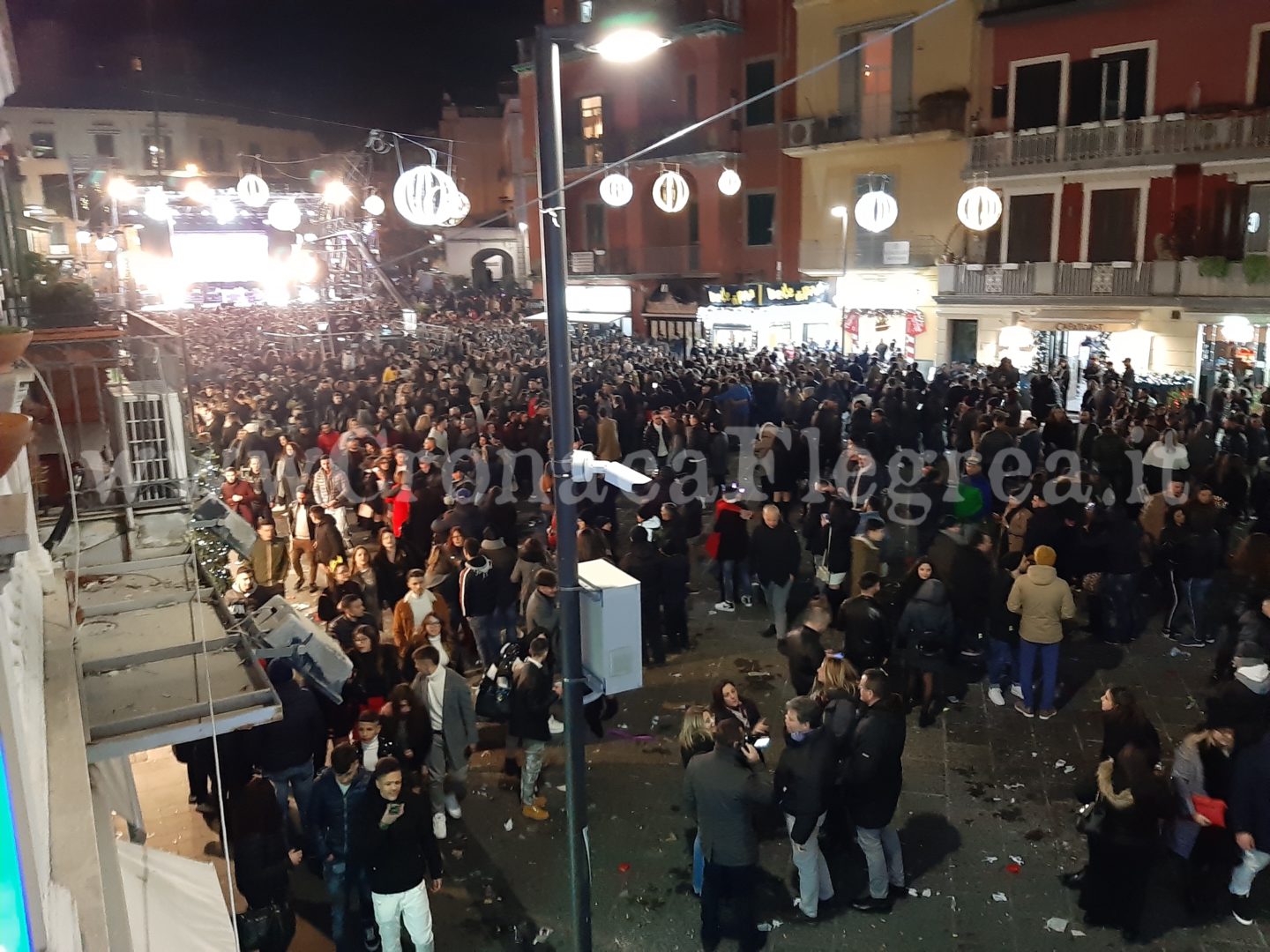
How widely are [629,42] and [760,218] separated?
82.8 feet

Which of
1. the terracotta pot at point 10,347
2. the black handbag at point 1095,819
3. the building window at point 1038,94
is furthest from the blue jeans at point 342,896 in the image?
the building window at point 1038,94

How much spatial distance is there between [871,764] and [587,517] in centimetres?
612

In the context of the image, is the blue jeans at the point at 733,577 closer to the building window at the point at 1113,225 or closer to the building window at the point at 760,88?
the building window at the point at 1113,225

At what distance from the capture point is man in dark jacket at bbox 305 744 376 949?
5180mm

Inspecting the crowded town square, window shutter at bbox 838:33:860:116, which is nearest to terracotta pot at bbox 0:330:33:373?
the crowded town square

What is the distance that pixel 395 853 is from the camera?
5.06 meters

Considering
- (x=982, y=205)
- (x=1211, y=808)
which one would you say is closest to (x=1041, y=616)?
(x=1211, y=808)

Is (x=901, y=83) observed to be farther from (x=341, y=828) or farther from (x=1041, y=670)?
(x=341, y=828)

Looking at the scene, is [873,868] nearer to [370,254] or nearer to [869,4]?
[869,4]

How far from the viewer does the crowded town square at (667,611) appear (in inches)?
181

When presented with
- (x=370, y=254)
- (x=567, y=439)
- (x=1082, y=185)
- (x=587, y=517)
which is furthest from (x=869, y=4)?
(x=567, y=439)

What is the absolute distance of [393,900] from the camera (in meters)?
5.17

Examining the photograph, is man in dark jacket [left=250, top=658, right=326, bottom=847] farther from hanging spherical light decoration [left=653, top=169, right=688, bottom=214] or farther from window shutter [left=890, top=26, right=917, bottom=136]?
window shutter [left=890, top=26, right=917, bottom=136]

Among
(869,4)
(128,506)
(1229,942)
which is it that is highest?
(869,4)
